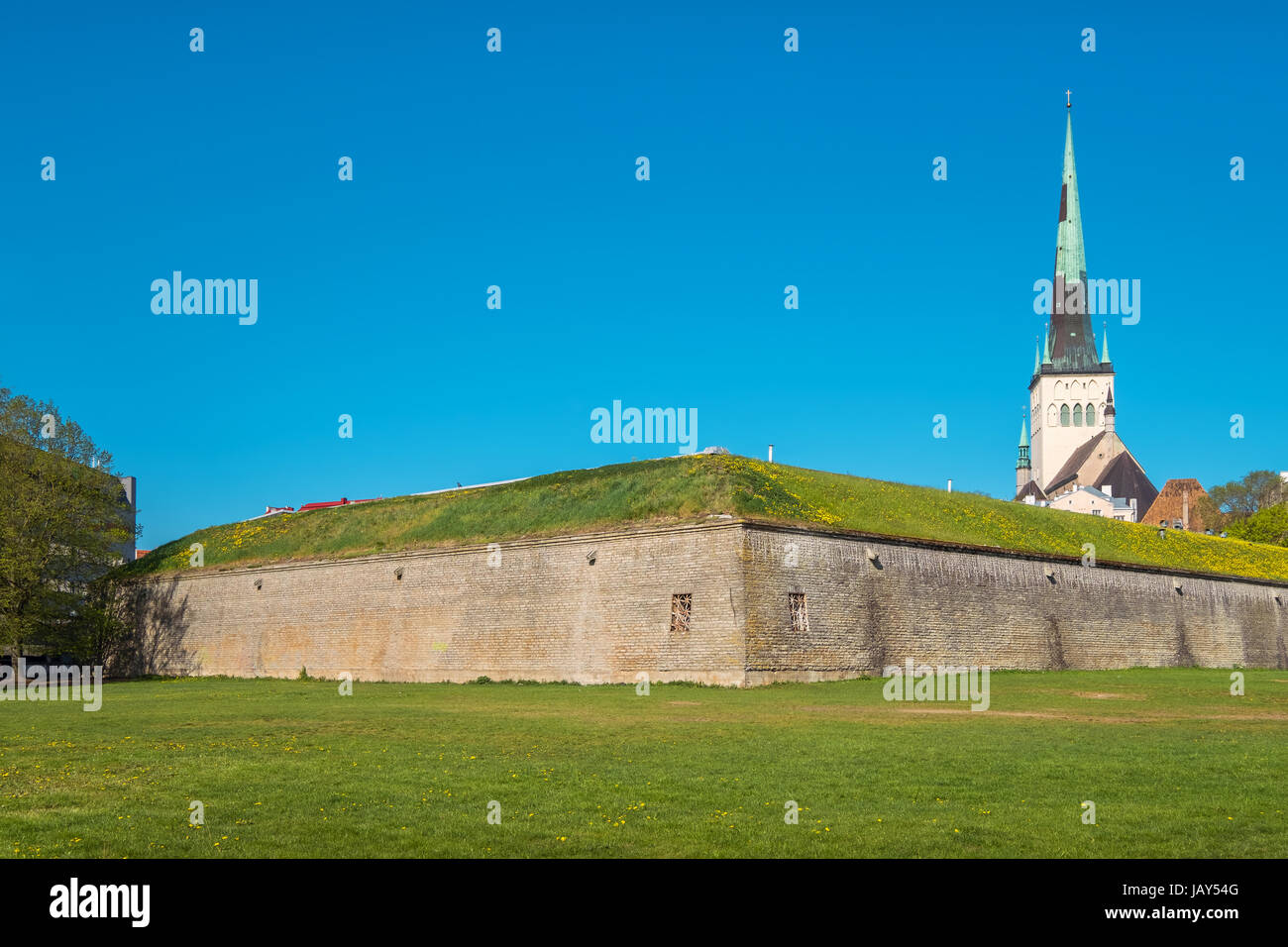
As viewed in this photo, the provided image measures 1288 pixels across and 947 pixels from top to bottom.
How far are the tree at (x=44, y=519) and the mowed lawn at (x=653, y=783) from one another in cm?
2944

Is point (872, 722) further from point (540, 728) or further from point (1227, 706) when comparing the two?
point (1227, 706)

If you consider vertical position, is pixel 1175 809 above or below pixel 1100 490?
below

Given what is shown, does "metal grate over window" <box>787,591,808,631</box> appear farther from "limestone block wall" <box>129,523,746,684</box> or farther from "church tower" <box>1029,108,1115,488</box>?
"church tower" <box>1029,108,1115,488</box>

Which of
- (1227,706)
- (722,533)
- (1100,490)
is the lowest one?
(1227,706)

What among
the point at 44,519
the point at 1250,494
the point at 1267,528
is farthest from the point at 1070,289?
the point at 44,519

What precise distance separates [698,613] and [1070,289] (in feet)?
459

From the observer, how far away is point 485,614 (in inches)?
1777

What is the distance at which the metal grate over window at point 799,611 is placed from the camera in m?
38.3

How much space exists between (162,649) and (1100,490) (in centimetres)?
12200
